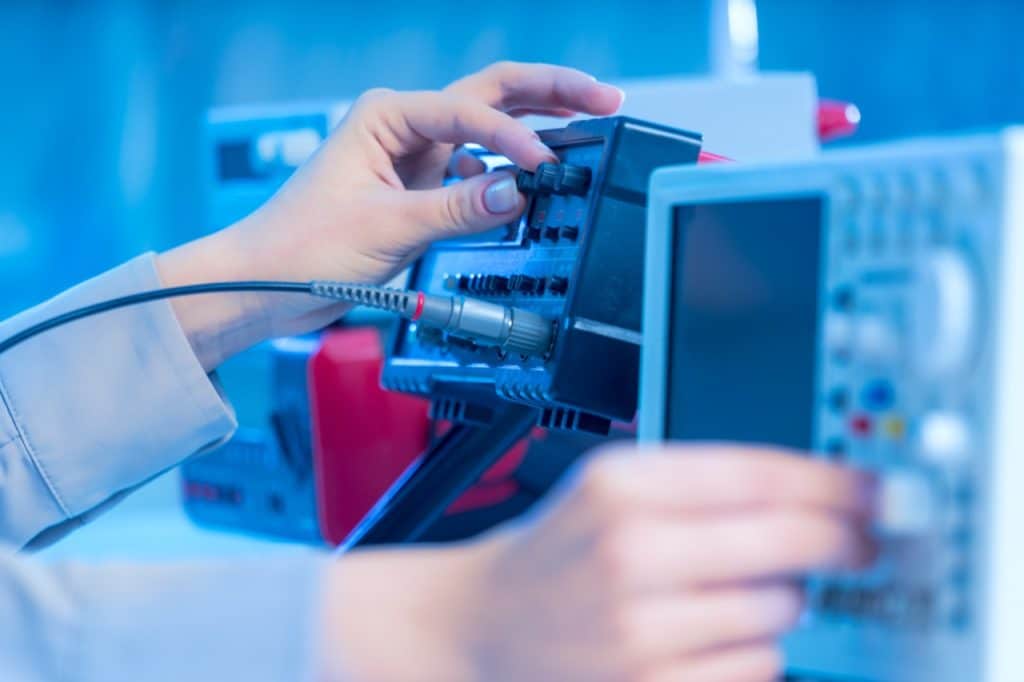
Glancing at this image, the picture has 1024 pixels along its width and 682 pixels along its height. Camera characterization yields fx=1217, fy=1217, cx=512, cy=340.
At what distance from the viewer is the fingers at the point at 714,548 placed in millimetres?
431

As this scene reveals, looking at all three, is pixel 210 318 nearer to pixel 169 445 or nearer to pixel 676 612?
pixel 169 445

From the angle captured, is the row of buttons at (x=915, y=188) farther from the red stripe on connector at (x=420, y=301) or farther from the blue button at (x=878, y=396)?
the red stripe on connector at (x=420, y=301)

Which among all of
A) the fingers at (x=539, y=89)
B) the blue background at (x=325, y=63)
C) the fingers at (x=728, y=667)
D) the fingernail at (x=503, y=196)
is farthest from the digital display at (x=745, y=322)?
the blue background at (x=325, y=63)

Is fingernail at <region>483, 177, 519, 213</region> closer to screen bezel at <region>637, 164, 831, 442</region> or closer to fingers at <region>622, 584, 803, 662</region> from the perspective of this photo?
screen bezel at <region>637, 164, 831, 442</region>

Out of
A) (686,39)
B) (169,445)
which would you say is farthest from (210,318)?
(686,39)

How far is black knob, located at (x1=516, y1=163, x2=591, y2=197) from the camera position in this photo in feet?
2.44

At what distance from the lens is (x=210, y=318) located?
3.08 feet

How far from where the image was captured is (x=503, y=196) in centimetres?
80

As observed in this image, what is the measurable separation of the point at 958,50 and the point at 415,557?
1.92 m

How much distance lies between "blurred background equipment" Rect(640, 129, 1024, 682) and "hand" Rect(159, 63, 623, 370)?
353 millimetres

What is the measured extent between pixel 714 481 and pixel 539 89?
1.89 ft

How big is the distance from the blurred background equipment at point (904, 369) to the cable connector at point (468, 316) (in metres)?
0.19

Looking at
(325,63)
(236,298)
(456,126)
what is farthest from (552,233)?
(325,63)

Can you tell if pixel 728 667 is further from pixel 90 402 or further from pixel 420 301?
pixel 90 402
